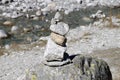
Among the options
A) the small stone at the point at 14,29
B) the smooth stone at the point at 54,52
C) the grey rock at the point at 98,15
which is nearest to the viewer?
the smooth stone at the point at 54,52

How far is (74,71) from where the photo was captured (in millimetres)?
13031

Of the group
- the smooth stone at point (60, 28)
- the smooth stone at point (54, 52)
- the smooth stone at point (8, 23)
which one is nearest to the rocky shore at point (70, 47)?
the smooth stone at point (60, 28)

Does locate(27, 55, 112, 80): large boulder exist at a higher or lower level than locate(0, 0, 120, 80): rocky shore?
higher

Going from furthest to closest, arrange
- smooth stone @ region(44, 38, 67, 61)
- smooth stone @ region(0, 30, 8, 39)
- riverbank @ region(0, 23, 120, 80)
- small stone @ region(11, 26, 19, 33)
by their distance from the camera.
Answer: small stone @ region(11, 26, 19, 33)
smooth stone @ region(0, 30, 8, 39)
riverbank @ region(0, 23, 120, 80)
smooth stone @ region(44, 38, 67, 61)

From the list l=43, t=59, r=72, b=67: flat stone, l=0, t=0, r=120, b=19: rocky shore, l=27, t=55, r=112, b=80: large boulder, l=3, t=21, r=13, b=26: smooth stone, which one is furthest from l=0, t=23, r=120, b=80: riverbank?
l=43, t=59, r=72, b=67: flat stone

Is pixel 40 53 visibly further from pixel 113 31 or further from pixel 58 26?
pixel 58 26

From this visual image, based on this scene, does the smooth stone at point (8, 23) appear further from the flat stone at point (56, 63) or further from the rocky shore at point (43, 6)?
the flat stone at point (56, 63)

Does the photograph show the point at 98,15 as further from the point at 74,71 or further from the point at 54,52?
the point at 74,71

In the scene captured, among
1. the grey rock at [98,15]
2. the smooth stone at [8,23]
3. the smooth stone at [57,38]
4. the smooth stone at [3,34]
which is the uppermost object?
the smooth stone at [57,38]

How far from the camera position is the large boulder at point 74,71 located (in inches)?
511

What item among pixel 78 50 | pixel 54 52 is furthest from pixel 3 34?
pixel 54 52

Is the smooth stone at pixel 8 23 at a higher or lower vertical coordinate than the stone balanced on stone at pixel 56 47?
lower

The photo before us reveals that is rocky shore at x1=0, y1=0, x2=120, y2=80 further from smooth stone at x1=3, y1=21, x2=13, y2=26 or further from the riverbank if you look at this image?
smooth stone at x1=3, y1=21, x2=13, y2=26

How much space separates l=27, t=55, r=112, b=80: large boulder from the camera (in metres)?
13.0
